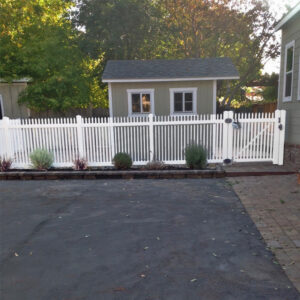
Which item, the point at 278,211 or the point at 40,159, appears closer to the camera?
the point at 278,211

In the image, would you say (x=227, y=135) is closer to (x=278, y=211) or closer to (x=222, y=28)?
(x=278, y=211)

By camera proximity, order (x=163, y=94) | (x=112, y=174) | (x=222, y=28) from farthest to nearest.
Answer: (x=222, y=28)
(x=163, y=94)
(x=112, y=174)

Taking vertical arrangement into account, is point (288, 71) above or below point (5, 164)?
above

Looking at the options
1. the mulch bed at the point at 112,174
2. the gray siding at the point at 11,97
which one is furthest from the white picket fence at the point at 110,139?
the gray siding at the point at 11,97

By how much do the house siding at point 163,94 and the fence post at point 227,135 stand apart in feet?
10.9

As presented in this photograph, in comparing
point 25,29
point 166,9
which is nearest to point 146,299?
point 25,29

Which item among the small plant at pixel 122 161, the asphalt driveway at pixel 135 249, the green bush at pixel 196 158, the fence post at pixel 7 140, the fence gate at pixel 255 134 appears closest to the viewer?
the asphalt driveway at pixel 135 249

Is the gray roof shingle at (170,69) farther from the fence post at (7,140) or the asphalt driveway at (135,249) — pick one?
the asphalt driveway at (135,249)

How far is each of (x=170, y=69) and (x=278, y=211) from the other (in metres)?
8.36

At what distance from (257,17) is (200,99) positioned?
14.0 meters

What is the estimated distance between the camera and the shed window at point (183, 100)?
11438 millimetres

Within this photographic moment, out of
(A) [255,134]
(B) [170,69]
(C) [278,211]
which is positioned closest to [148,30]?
(B) [170,69]

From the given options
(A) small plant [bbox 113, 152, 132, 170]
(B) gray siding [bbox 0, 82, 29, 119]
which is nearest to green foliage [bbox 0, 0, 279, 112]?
(B) gray siding [bbox 0, 82, 29, 119]

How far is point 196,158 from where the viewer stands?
316 inches
